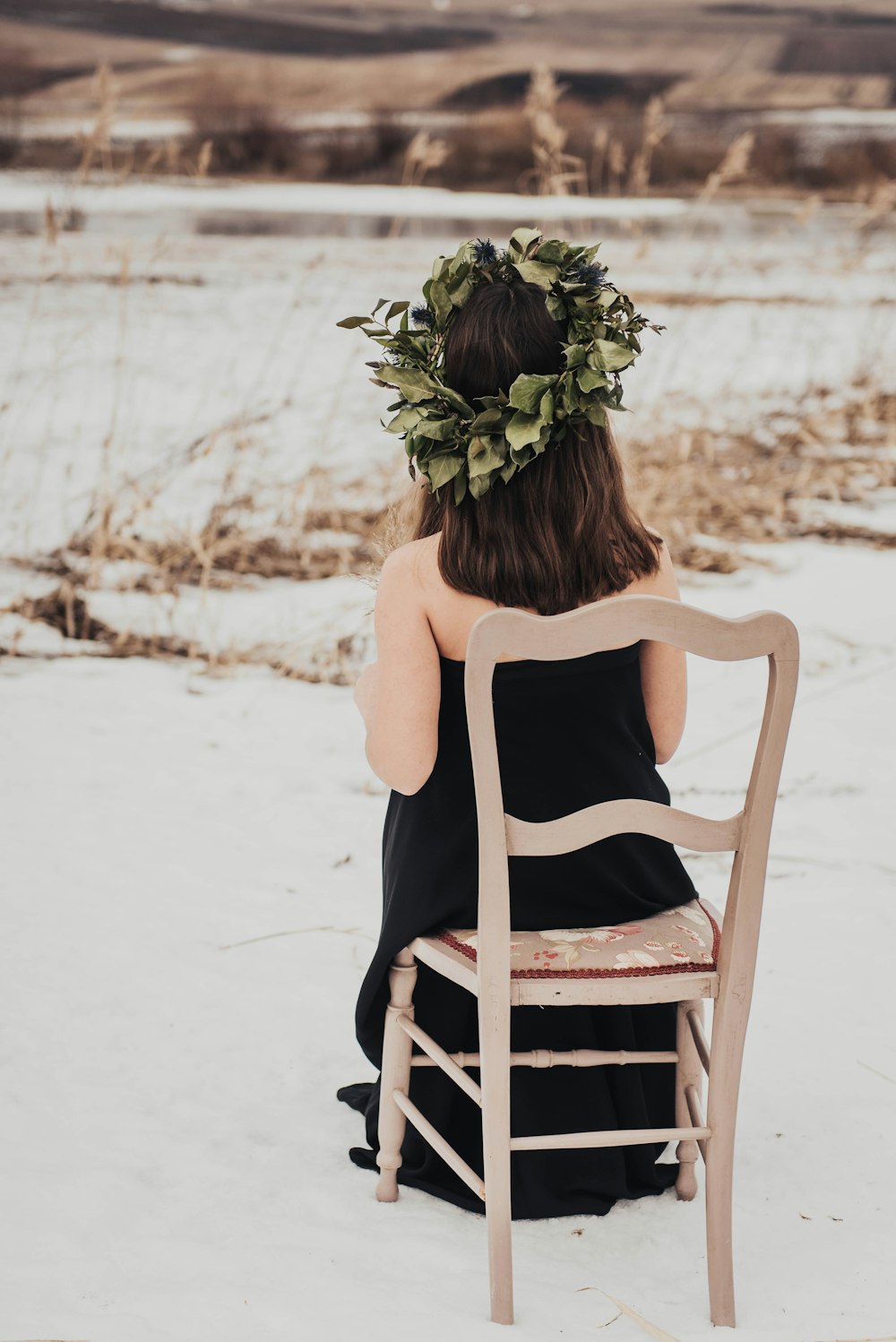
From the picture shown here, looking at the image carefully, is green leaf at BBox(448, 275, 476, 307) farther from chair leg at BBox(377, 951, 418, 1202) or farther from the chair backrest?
chair leg at BBox(377, 951, 418, 1202)

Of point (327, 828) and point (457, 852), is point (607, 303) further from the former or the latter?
point (327, 828)

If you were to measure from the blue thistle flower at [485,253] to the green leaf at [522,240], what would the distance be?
27 millimetres

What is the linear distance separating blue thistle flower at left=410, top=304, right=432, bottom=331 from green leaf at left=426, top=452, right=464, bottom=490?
0.19 metres

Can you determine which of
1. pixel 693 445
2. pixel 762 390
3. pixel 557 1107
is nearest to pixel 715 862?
pixel 557 1107

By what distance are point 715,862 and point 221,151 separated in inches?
286

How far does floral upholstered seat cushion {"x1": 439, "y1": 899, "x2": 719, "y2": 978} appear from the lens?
1.58m

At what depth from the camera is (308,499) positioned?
515cm

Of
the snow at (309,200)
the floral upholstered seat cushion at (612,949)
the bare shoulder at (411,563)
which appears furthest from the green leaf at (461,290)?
the snow at (309,200)

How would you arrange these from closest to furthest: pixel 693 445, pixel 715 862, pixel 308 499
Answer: pixel 715 862 → pixel 308 499 → pixel 693 445

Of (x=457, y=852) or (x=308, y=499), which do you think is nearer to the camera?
(x=457, y=852)

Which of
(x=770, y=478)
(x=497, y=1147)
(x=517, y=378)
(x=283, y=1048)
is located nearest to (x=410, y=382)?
(x=517, y=378)

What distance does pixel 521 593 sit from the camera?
5.34 ft

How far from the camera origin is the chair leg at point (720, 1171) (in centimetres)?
163

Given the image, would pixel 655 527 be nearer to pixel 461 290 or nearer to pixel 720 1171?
pixel 461 290
